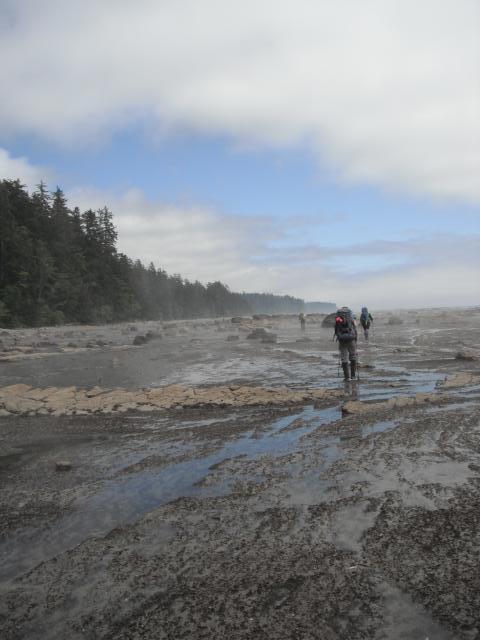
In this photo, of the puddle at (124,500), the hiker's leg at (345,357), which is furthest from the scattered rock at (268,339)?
the puddle at (124,500)

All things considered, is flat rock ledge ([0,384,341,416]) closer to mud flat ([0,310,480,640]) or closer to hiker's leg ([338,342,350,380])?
mud flat ([0,310,480,640])

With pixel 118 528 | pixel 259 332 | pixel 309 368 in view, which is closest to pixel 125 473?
pixel 118 528

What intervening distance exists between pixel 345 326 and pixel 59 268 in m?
50.8

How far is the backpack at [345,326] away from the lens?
39.2 ft

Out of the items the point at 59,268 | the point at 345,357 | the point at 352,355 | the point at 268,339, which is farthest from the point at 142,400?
the point at 59,268

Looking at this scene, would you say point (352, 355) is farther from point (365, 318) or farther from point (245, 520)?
point (365, 318)

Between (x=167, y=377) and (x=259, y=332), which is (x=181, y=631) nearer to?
(x=167, y=377)

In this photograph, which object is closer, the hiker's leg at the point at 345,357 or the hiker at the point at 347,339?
the hiker's leg at the point at 345,357

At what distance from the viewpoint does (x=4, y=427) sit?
26.6ft

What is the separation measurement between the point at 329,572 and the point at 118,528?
2.09 m

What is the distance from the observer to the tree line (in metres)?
44.3

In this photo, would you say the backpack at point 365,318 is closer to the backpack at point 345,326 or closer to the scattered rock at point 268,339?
the scattered rock at point 268,339

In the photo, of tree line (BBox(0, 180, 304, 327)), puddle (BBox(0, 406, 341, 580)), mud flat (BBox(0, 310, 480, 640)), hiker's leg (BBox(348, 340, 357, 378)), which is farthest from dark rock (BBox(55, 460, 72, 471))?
tree line (BBox(0, 180, 304, 327))

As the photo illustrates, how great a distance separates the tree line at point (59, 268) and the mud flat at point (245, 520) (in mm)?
39010
